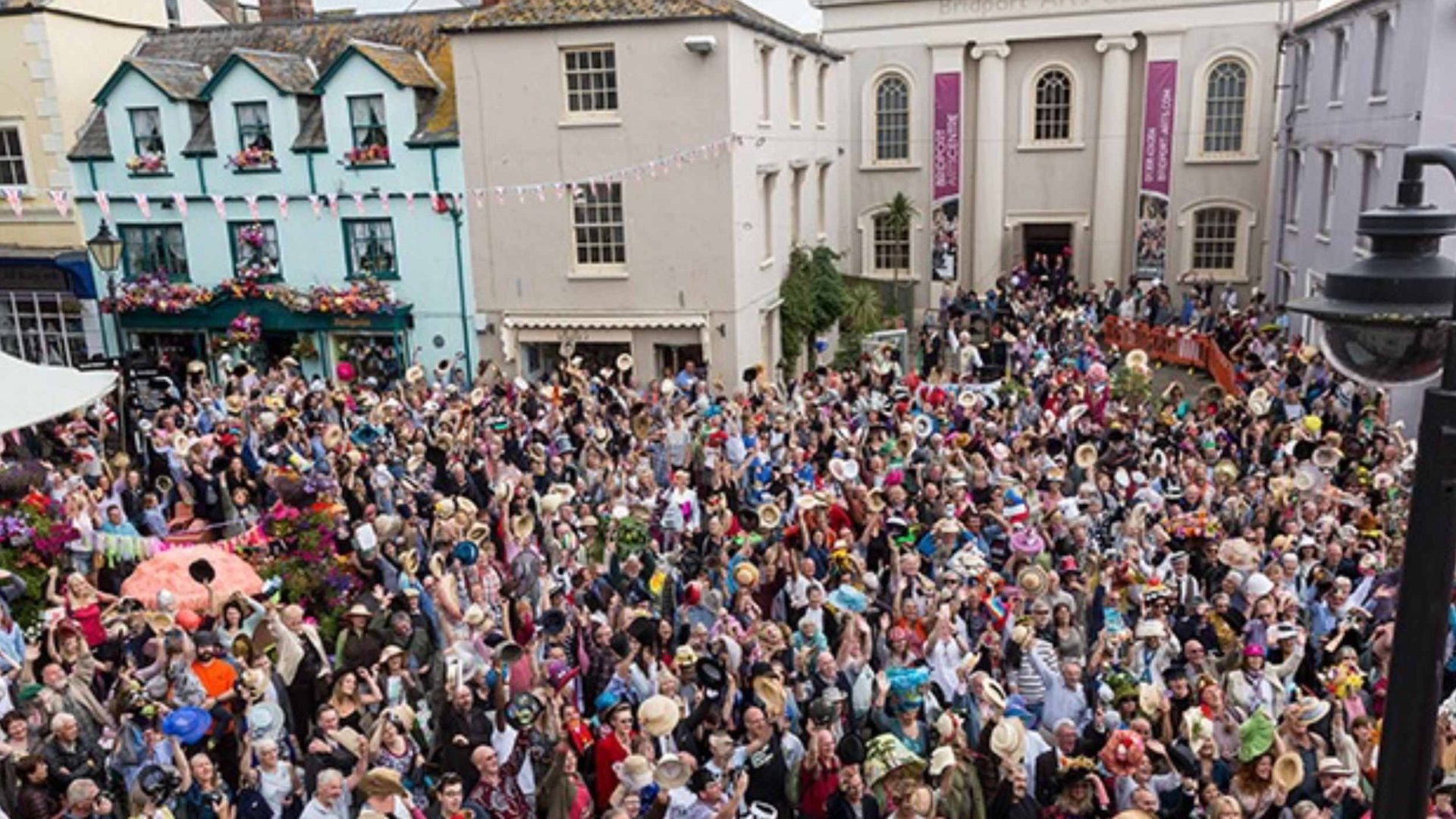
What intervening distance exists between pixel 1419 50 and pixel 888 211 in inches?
599

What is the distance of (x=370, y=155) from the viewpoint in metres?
22.8

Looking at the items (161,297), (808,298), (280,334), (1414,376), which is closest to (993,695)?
(1414,376)

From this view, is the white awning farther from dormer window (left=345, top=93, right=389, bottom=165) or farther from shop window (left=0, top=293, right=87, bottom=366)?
shop window (left=0, top=293, right=87, bottom=366)

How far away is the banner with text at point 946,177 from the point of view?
104 ft

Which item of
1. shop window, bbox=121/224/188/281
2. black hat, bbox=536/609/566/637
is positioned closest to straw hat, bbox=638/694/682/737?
black hat, bbox=536/609/566/637

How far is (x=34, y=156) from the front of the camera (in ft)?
80.6

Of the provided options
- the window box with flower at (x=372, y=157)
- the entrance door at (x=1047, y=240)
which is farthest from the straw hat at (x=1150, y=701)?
the entrance door at (x=1047, y=240)

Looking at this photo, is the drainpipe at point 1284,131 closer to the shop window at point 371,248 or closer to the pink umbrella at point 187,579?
the shop window at point 371,248

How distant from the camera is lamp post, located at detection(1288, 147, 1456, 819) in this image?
3174 millimetres

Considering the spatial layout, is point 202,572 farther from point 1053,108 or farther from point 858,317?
point 1053,108

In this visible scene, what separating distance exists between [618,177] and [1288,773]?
57.3ft

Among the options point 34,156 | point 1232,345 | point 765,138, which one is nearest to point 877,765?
point 765,138

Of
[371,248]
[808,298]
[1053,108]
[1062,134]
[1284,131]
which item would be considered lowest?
[808,298]

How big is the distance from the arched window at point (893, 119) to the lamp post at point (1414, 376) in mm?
30356
